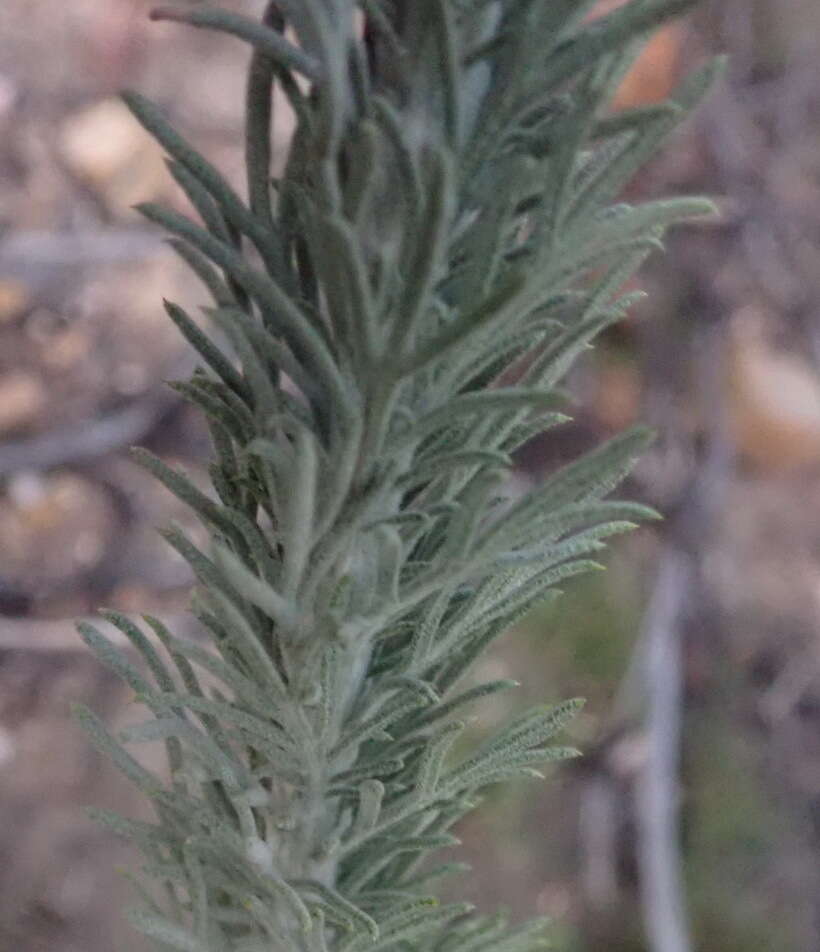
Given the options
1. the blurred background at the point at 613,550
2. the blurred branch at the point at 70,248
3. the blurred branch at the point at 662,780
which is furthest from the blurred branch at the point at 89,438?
the blurred branch at the point at 662,780

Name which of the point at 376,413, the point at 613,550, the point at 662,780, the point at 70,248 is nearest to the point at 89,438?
the point at 70,248

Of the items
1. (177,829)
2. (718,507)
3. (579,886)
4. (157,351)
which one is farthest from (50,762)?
(718,507)

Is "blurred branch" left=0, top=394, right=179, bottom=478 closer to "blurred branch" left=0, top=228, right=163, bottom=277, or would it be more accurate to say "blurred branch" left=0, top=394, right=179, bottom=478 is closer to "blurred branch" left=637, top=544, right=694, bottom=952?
"blurred branch" left=0, top=228, right=163, bottom=277

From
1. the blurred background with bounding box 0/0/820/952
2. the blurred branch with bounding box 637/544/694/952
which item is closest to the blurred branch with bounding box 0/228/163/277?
the blurred background with bounding box 0/0/820/952

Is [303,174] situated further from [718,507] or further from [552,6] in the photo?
[718,507]

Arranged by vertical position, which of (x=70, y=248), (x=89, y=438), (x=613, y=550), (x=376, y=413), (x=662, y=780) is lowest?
(x=376, y=413)

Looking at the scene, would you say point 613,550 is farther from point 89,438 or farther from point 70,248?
point 70,248
